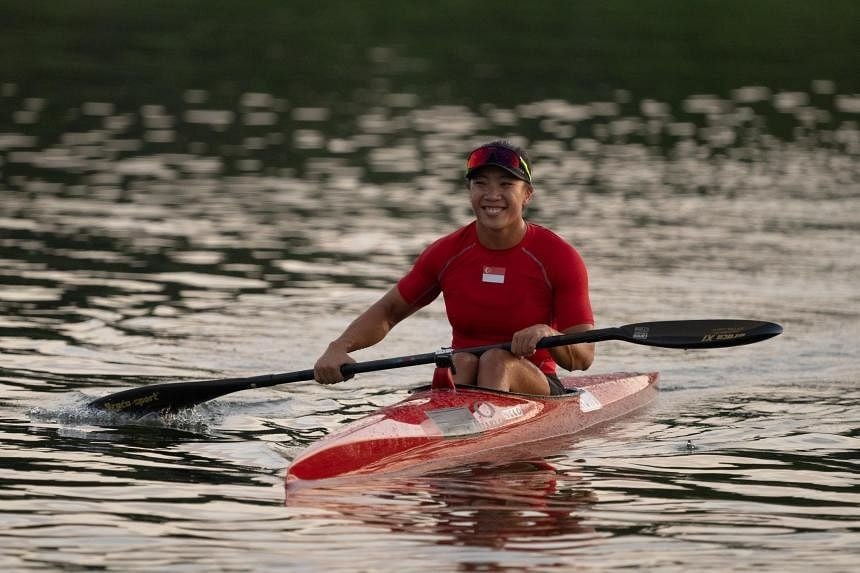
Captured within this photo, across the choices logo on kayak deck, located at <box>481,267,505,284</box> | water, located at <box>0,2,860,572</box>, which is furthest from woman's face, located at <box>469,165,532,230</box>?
water, located at <box>0,2,860,572</box>

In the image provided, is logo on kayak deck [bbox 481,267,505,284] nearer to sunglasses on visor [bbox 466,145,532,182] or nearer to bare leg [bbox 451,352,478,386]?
bare leg [bbox 451,352,478,386]

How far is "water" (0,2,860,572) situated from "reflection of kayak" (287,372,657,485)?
0.55 ft

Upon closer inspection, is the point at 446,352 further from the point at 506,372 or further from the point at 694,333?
the point at 694,333

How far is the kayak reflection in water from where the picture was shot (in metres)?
10.6

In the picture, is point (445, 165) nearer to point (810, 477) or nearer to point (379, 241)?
point (379, 241)

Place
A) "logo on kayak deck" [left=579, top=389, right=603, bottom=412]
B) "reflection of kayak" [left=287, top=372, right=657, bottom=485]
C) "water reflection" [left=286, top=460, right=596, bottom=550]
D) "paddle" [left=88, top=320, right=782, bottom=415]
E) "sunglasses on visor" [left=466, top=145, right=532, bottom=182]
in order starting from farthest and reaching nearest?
"logo on kayak deck" [left=579, top=389, right=603, bottom=412] → "paddle" [left=88, top=320, right=782, bottom=415] → "sunglasses on visor" [left=466, top=145, right=532, bottom=182] → "reflection of kayak" [left=287, top=372, right=657, bottom=485] → "water reflection" [left=286, top=460, right=596, bottom=550]

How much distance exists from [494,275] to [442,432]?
3.31 feet

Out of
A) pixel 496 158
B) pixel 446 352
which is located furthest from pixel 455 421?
pixel 496 158

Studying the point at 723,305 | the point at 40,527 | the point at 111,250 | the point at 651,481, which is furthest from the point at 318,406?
the point at 111,250

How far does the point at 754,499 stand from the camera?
9664mm

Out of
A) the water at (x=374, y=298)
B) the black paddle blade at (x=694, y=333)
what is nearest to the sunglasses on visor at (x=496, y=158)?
the black paddle blade at (x=694, y=333)

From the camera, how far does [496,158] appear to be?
1059 cm

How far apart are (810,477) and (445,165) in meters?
13.9

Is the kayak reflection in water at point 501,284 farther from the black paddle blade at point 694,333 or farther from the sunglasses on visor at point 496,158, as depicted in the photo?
the black paddle blade at point 694,333
